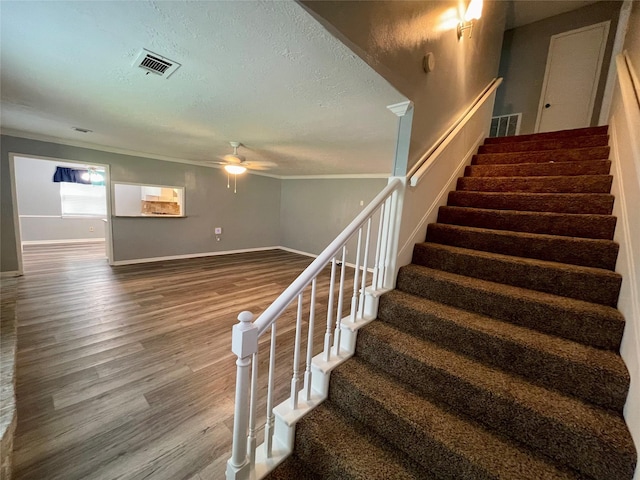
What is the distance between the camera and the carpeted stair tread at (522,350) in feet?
3.57

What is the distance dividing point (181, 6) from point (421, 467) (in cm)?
234

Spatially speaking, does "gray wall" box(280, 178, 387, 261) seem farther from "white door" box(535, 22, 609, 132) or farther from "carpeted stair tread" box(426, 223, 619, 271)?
"carpeted stair tread" box(426, 223, 619, 271)

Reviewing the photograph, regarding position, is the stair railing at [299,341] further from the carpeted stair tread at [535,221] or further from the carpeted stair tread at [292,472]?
the carpeted stair tread at [535,221]

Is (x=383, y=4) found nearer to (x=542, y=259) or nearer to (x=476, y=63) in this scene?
(x=542, y=259)

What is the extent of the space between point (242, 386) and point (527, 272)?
178 cm

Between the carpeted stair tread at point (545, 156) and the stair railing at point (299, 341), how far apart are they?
171 centimetres

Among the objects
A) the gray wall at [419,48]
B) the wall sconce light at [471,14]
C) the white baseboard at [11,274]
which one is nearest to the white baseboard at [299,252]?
the gray wall at [419,48]

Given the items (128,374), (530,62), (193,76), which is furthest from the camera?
(530,62)

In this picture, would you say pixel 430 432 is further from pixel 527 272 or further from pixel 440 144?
pixel 440 144

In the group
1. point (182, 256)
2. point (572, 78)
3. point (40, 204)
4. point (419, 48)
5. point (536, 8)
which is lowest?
point (182, 256)

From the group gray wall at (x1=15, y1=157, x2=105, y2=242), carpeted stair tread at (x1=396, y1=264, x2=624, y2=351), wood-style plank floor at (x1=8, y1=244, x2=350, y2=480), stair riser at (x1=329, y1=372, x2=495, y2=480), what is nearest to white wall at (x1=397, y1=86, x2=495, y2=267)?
carpeted stair tread at (x1=396, y1=264, x2=624, y2=351)

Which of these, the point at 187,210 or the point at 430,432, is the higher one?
the point at 187,210

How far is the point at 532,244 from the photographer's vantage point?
1.77m

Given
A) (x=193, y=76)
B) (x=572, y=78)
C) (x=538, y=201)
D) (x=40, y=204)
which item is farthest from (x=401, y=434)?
(x=40, y=204)
